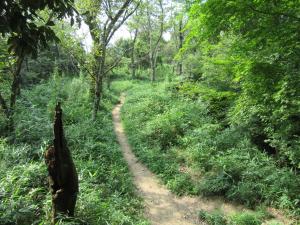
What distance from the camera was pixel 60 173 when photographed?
12.2 ft

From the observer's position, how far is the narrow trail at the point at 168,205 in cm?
625

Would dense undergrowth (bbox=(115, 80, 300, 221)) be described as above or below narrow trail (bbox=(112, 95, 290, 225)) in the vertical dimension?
above

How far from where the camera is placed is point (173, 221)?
617 centimetres

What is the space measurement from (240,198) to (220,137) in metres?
2.93

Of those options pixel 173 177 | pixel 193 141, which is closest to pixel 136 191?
pixel 173 177

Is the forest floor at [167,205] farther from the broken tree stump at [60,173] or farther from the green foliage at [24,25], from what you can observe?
the green foliage at [24,25]

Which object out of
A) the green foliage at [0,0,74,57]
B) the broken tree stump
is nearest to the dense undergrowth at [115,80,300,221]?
the broken tree stump

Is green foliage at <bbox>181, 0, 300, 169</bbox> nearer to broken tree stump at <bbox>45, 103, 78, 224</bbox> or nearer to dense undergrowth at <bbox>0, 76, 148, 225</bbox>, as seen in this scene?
broken tree stump at <bbox>45, 103, 78, 224</bbox>

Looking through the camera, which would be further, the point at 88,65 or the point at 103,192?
the point at 88,65

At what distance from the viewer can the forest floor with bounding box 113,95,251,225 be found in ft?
20.5

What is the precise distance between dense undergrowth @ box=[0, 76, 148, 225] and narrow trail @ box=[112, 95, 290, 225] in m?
0.40

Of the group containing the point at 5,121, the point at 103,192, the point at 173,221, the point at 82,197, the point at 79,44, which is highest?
the point at 79,44

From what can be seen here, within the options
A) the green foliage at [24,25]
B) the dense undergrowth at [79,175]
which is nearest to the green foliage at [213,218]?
the dense undergrowth at [79,175]

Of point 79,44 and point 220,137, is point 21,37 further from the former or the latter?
point 79,44
